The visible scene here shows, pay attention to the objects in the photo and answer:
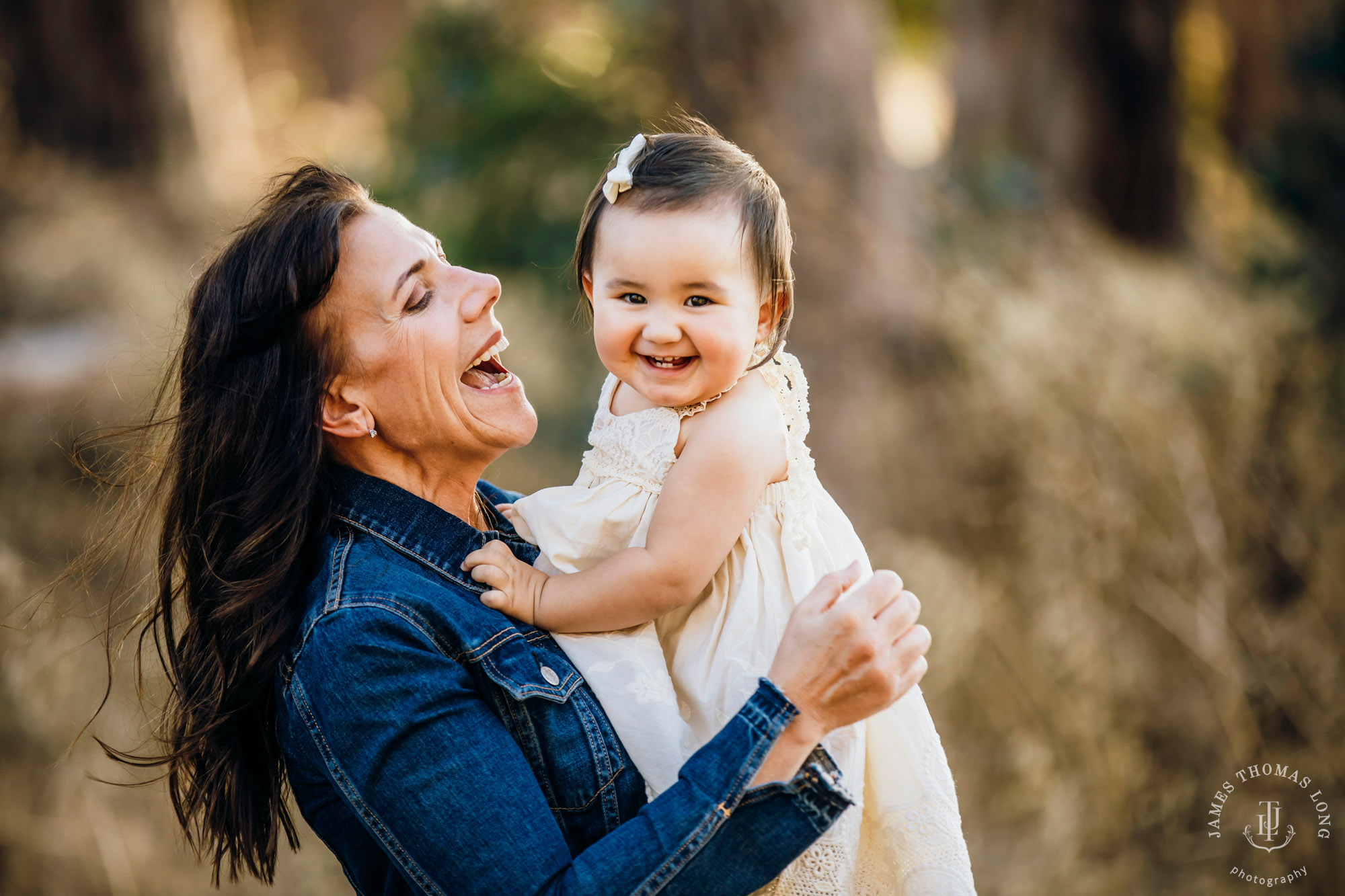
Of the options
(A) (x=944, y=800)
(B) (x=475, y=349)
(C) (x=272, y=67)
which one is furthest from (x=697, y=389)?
(C) (x=272, y=67)

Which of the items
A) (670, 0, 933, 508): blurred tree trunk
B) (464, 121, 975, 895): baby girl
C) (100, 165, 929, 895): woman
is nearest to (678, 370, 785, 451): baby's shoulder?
(464, 121, 975, 895): baby girl

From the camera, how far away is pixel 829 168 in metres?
5.55

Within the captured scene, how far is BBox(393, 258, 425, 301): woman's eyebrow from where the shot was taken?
5.77 feet

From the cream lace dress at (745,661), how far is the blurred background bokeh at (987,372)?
71 centimetres

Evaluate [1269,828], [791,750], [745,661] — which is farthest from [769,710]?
[1269,828]

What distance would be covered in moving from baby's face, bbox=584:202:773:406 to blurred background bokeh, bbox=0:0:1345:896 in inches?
23.4

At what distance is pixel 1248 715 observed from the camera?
384 cm

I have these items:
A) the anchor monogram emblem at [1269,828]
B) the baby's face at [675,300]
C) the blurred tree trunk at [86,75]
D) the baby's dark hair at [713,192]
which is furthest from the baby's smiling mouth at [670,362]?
the blurred tree trunk at [86,75]

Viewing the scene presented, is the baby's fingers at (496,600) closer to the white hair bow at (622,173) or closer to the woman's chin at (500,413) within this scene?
the woman's chin at (500,413)

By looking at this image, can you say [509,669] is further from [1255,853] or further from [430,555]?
[1255,853]

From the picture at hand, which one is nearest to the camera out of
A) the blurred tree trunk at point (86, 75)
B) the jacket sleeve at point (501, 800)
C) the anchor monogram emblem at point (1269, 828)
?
the jacket sleeve at point (501, 800)

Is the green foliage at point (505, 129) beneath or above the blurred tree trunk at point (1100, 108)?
beneath

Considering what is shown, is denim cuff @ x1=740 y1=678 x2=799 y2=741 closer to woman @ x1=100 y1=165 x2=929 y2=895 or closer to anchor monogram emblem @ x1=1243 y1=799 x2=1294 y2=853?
woman @ x1=100 y1=165 x2=929 y2=895

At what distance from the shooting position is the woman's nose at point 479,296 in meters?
1.80
